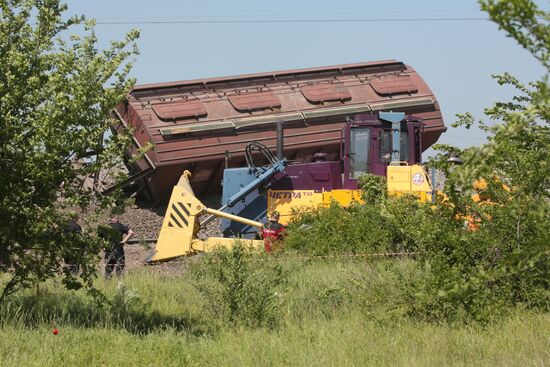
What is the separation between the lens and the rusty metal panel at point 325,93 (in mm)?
24641

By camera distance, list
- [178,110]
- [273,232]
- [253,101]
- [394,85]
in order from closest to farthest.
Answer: [273,232], [178,110], [253,101], [394,85]

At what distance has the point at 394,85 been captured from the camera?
2545cm

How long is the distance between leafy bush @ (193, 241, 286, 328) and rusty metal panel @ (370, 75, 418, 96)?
1359 centimetres

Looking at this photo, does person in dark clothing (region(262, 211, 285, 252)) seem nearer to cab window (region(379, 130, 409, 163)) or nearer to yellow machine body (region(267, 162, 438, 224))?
yellow machine body (region(267, 162, 438, 224))

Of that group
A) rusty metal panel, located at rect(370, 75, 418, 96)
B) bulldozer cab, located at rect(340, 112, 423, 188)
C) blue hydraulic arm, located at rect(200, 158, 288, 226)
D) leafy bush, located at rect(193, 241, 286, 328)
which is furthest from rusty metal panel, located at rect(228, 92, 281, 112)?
leafy bush, located at rect(193, 241, 286, 328)

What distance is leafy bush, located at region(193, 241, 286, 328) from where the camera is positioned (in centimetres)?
1119

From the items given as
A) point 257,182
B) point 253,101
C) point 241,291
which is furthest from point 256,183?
point 241,291

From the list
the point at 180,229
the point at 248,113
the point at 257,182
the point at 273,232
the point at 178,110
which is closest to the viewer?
the point at 273,232

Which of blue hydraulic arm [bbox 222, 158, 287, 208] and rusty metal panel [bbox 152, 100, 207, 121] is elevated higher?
rusty metal panel [bbox 152, 100, 207, 121]

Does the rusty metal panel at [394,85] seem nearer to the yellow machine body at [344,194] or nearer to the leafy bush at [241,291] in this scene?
the yellow machine body at [344,194]

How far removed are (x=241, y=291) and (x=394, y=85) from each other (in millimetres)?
15012

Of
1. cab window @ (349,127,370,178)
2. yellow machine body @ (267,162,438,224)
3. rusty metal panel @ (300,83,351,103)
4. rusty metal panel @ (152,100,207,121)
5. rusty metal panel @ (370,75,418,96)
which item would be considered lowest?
yellow machine body @ (267,162,438,224)

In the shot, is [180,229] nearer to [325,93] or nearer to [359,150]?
[359,150]

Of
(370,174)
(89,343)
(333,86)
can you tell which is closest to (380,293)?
(89,343)
